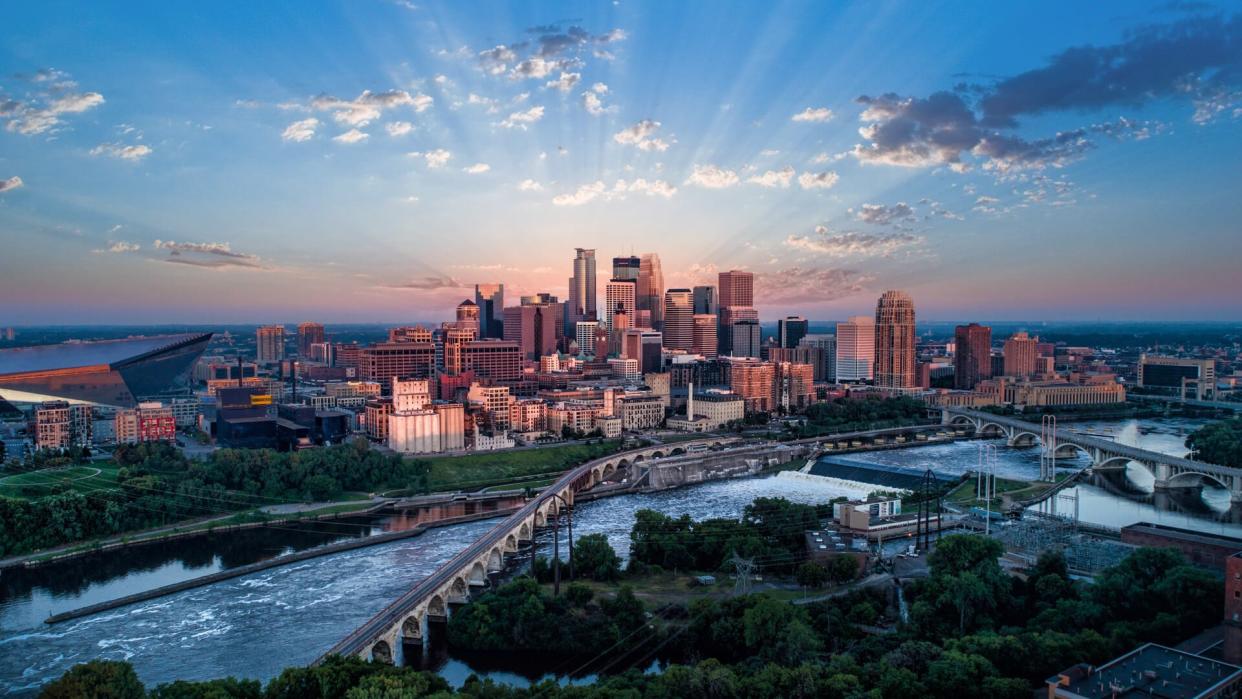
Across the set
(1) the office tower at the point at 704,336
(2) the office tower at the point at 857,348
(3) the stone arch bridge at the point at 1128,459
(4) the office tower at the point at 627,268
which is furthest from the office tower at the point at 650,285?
(3) the stone arch bridge at the point at 1128,459

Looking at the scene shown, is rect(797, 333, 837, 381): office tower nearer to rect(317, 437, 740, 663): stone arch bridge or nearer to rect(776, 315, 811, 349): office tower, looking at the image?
rect(776, 315, 811, 349): office tower

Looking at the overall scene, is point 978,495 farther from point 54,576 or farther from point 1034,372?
point 1034,372

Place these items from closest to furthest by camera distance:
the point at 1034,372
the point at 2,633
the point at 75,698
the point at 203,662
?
the point at 75,698
the point at 203,662
the point at 2,633
the point at 1034,372

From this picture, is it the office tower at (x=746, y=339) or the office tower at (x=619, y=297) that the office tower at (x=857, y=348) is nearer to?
the office tower at (x=746, y=339)

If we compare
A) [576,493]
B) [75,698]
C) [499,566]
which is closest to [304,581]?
[499,566]

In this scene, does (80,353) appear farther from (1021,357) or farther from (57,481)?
(1021,357)

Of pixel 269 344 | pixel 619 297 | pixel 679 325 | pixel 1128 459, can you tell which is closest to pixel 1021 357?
pixel 679 325
